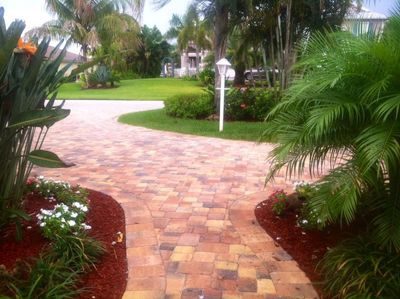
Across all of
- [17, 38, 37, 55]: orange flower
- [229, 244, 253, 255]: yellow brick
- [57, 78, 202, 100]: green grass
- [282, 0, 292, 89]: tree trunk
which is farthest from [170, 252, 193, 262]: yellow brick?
[57, 78, 202, 100]: green grass

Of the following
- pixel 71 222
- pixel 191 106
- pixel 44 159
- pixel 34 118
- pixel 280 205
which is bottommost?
pixel 280 205

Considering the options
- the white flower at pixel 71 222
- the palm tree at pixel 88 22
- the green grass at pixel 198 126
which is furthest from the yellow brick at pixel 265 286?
the palm tree at pixel 88 22

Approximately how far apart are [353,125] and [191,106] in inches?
375

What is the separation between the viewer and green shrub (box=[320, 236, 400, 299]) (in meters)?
2.42

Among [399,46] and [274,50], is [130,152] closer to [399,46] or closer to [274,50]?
[399,46]

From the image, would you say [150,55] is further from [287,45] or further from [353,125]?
[353,125]

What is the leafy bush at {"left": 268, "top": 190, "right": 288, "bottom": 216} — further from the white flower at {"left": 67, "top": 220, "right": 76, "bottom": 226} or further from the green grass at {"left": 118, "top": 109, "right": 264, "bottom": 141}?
the green grass at {"left": 118, "top": 109, "right": 264, "bottom": 141}

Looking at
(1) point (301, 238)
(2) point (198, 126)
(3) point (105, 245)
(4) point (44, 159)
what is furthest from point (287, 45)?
(4) point (44, 159)

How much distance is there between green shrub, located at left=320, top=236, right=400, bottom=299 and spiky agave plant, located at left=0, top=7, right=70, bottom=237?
1.93 meters

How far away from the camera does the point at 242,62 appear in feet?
85.8

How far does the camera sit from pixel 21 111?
9.39 feet

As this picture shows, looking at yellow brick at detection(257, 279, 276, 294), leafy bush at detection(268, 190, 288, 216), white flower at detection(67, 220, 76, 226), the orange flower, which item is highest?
the orange flower

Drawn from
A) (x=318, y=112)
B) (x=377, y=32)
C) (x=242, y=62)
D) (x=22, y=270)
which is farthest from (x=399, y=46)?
(x=242, y=62)

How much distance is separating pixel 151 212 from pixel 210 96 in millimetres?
8679
